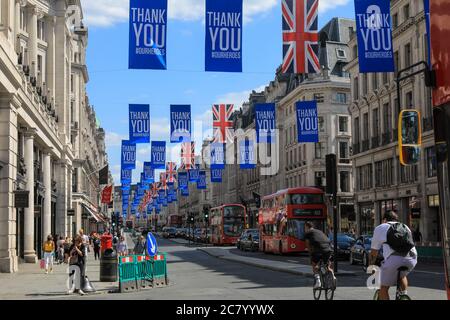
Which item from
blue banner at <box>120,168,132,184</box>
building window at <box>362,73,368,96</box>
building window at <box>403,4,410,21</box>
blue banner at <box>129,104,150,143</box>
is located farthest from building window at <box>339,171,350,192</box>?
blue banner at <box>129,104,150,143</box>

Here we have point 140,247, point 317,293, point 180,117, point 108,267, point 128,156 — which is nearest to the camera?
point 317,293

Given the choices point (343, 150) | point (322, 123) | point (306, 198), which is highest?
point (322, 123)

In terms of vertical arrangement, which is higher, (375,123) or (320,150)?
(320,150)

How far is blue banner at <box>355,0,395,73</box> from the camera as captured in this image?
77.5 feet

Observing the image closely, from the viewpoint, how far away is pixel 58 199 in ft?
169

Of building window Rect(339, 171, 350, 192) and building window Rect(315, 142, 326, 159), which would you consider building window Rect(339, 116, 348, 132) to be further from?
building window Rect(339, 171, 350, 192)

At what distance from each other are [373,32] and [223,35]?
570 cm

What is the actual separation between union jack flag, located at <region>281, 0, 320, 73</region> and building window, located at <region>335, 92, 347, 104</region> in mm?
60896

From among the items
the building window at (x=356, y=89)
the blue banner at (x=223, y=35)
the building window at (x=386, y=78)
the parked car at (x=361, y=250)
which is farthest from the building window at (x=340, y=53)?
the blue banner at (x=223, y=35)

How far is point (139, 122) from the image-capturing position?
35531 mm

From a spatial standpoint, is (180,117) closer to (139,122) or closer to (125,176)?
(139,122)

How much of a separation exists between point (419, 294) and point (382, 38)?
990 centimetres

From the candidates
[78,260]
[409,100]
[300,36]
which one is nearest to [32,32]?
[300,36]
